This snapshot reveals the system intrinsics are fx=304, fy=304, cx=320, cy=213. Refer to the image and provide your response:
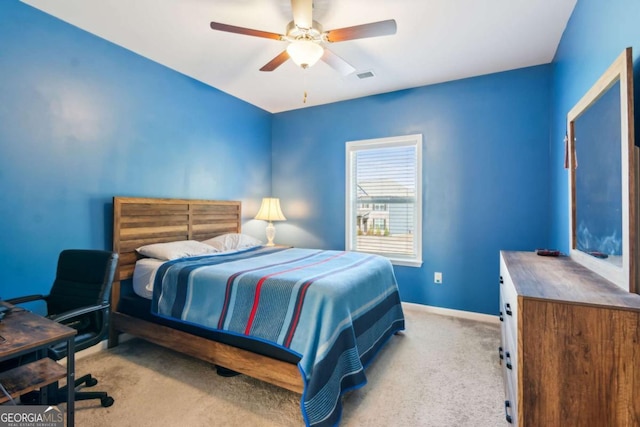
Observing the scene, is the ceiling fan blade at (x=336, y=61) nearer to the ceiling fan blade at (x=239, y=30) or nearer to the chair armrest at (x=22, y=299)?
the ceiling fan blade at (x=239, y=30)

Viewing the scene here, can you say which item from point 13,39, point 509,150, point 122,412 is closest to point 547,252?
point 509,150

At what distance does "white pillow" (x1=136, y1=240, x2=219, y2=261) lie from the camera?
2.70 m

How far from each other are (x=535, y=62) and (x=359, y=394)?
3437 millimetres

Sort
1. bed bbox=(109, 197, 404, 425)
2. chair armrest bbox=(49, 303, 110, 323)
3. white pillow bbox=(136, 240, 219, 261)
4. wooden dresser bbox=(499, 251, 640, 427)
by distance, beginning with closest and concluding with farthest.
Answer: wooden dresser bbox=(499, 251, 640, 427), chair armrest bbox=(49, 303, 110, 323), bed bbox=(109, 197, 404, 425), white pillow bbox=(136, 240, 219, 261)

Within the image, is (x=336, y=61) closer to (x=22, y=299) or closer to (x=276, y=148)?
(x=276, y=148)

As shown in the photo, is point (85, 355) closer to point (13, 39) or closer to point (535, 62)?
point (13, 39)

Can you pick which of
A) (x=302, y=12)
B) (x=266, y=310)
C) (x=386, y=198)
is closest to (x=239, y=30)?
(x=302, y=12)

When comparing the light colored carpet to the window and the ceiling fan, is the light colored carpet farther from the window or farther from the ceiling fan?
the ceiling fan

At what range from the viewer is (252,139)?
4340mm

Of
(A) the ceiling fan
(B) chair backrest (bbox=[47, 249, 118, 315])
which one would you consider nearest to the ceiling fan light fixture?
(A) the ceiling fan

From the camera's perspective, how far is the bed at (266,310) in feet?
5.85

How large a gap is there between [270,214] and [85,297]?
8.10 feet

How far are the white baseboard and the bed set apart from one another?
0.83 metres

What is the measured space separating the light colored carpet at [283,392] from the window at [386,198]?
1.33m
